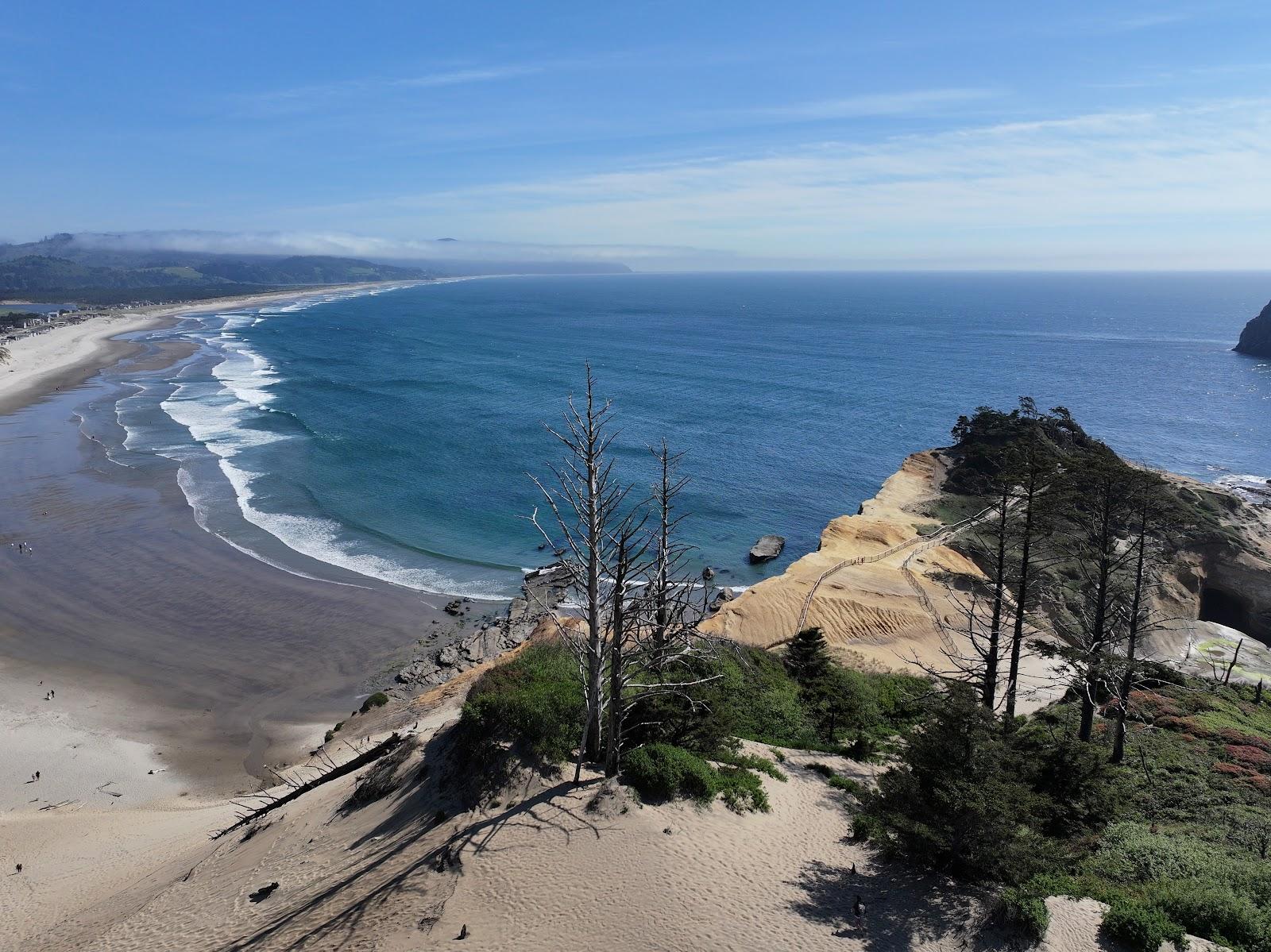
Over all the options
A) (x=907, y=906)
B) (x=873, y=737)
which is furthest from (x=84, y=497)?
(x=907, y=906)

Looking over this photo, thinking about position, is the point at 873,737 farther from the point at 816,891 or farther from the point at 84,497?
the point at 84,497

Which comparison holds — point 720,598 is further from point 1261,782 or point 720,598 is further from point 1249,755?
point 1261,782

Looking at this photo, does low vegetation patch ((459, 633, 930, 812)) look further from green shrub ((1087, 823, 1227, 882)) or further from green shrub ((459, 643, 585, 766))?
green shrub ((1087, 823, 1227, 882))

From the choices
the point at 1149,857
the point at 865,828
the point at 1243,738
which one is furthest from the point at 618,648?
the point at 1243,738

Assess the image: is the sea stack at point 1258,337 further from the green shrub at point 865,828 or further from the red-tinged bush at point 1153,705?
the green shrub at point 865,828

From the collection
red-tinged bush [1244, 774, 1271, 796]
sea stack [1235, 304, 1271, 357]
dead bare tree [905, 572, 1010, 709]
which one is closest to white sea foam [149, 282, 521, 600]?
dead bare tree [905, 572, 1010, 709]

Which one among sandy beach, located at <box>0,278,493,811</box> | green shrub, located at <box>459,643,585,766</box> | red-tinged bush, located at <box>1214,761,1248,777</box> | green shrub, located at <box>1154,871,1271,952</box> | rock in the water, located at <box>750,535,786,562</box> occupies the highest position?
green shrub, located at <box>459,643,585,766</box>

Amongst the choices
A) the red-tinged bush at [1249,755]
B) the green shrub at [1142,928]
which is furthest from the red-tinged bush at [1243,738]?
the green shrub at [1142,928]
